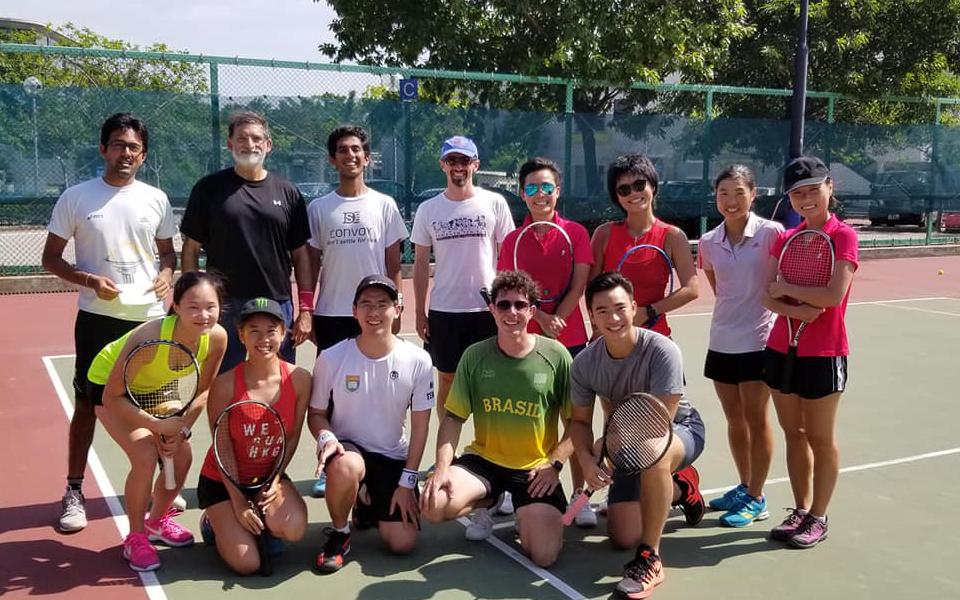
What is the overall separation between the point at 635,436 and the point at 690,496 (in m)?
0.93

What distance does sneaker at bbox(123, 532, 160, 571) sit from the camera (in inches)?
158

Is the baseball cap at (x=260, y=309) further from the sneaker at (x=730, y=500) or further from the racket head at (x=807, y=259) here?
the sneaker at (x=730, y=500)

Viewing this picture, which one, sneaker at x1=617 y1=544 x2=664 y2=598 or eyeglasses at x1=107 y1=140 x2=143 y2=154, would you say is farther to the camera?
eyeglasses at x1=107 y1=140 x2=143 y2=154

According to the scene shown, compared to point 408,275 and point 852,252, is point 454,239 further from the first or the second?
point 408,275

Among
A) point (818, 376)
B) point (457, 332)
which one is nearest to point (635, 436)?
point (818, 376)

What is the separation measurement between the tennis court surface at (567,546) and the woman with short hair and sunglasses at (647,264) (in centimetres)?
26

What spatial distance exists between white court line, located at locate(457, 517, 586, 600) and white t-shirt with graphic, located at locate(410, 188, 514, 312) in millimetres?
1298

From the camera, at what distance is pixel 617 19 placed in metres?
16.6

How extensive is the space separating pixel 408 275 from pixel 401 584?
10.9 metres

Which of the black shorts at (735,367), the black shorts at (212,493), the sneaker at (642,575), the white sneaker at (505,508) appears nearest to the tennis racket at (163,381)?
the black shorts at (212,493)

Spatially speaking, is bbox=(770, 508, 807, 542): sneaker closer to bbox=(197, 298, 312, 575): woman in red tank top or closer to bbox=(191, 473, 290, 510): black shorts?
bbox=(197, 298, 312, 575): woman in red tank top

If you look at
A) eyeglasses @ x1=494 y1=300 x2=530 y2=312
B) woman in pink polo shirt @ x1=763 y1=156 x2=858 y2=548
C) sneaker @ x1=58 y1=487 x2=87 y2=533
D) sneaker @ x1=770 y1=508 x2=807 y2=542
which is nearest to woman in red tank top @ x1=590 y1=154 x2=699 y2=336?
woman in pink polo shirt @ x1=763 y1=156 x2=858 y2=548

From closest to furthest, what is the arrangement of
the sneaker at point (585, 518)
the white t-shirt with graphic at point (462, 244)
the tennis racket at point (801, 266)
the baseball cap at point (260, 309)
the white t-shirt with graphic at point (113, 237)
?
the baseball cap at point (260, 309) → the tennis racket at point (801, 266) → the white t-shirt with graphic at point (113, 237) → the sneaker at point (585, 518) → the white t-shirt with graphic at point (462, 244)

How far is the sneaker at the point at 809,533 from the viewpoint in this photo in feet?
14.2
